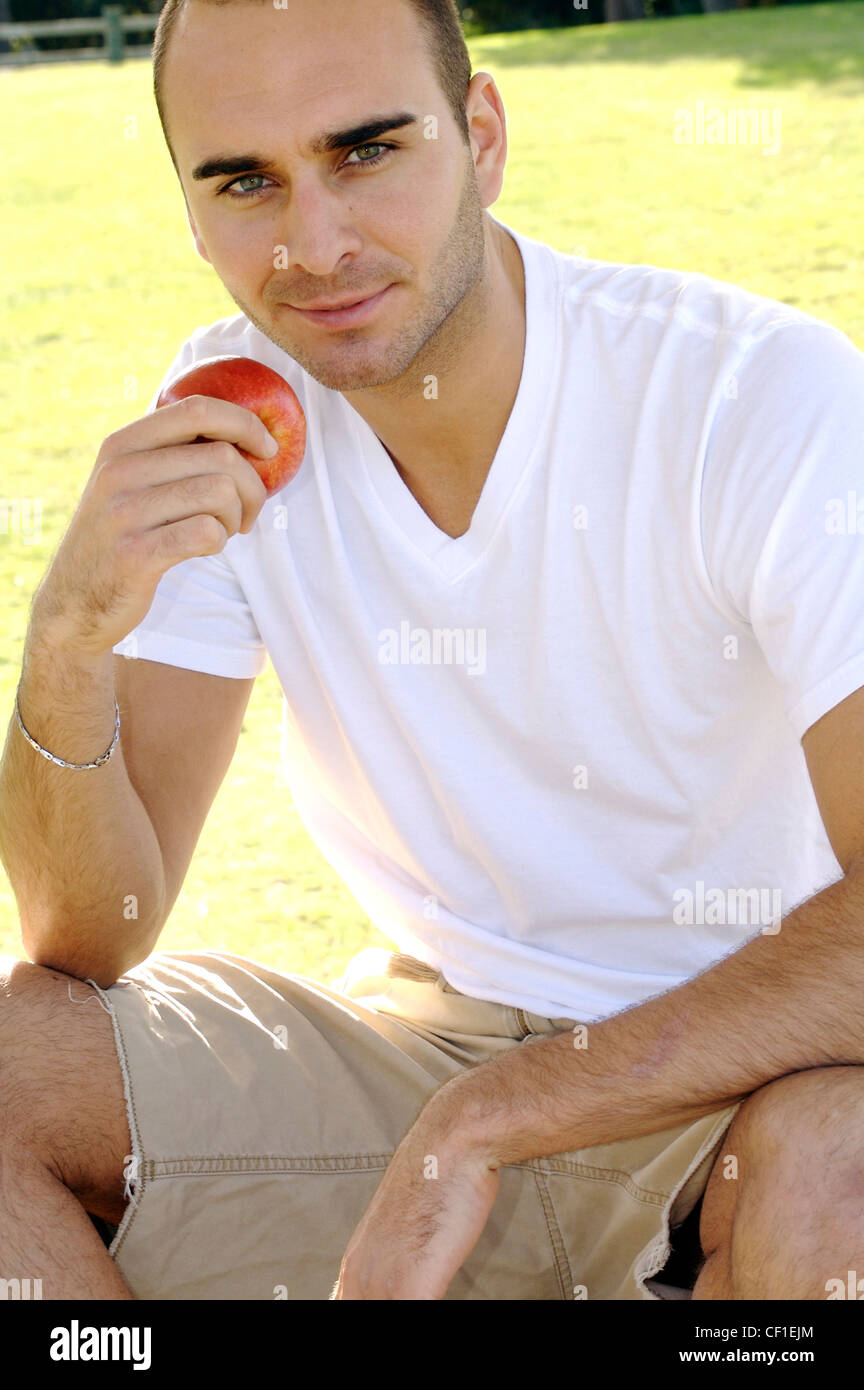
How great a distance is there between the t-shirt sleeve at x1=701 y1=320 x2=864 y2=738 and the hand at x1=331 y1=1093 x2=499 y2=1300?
700 millimetres

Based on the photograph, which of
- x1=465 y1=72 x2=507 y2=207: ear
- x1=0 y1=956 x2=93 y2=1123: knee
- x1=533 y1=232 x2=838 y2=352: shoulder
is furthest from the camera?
x1=465 y1=72 x2=507 y2=207: ear

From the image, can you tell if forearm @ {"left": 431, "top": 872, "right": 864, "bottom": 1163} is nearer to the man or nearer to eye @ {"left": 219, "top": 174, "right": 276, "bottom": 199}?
the man

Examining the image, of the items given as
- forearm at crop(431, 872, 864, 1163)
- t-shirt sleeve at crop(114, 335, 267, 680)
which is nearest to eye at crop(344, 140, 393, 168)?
t-shirt sleeve at crop(114, 335, 267, 680)

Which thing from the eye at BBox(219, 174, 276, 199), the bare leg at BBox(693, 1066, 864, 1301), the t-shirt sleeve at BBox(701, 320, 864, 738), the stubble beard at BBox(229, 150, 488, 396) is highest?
the eye at BBox(219, 174, 276, 199)

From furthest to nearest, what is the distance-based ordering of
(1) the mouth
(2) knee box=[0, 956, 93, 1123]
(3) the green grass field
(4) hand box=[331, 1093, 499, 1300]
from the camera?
(3) the green grass field
(1) the mouth
(2) knee box=[0, 956, 93, 1123]
(4) hand box=[331, 1093, 499, 1300]

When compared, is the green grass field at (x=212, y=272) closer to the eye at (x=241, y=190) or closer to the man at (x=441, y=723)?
the man at (x=441, y=723)

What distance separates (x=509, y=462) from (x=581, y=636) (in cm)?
28

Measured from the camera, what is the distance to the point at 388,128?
2.33m

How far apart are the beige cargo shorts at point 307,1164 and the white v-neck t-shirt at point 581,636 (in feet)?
0.73

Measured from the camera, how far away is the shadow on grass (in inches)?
525

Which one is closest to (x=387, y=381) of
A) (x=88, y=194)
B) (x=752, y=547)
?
(x=752, y=547)

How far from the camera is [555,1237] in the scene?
232 centimetres

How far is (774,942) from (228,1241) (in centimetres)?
88

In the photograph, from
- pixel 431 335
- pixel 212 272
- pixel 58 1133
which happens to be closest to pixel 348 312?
pixel 431 335
